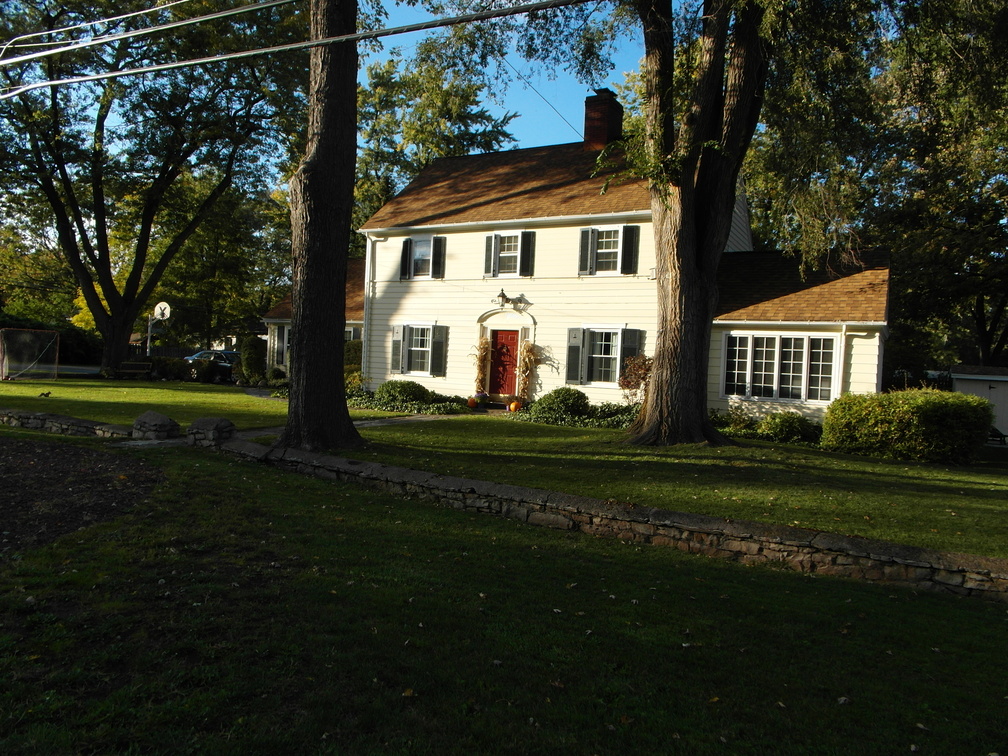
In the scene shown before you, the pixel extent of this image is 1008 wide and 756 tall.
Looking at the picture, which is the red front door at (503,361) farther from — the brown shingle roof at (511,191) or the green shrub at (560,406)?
the brown shingle roof at (511,191)

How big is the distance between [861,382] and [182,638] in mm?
15420

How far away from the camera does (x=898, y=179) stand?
24.2 meters

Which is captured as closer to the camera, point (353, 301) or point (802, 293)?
point (802, 293)

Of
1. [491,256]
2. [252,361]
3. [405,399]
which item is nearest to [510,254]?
[491,256]

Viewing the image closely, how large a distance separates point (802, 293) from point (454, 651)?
49.9 ft

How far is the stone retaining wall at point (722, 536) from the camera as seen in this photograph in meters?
5.84

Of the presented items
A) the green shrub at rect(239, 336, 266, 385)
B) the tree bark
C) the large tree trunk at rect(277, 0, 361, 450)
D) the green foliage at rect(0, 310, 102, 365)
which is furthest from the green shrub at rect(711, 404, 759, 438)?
the green foliage at rect(0, 310, 102, 365)

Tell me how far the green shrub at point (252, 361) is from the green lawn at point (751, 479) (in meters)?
13.7

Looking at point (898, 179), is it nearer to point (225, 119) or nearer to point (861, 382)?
point (861, 382)

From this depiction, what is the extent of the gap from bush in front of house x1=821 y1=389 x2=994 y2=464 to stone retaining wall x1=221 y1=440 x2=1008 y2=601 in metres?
8.50

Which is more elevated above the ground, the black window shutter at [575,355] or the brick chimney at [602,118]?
the brick chimney at [602,118]

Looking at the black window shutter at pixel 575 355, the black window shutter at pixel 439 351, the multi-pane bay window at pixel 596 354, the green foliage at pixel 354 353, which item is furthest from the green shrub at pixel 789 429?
the green foliage at pixel 354 353

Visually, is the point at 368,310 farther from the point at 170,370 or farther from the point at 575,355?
the point at 170,370

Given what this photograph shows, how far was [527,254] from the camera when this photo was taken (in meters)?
19.7
